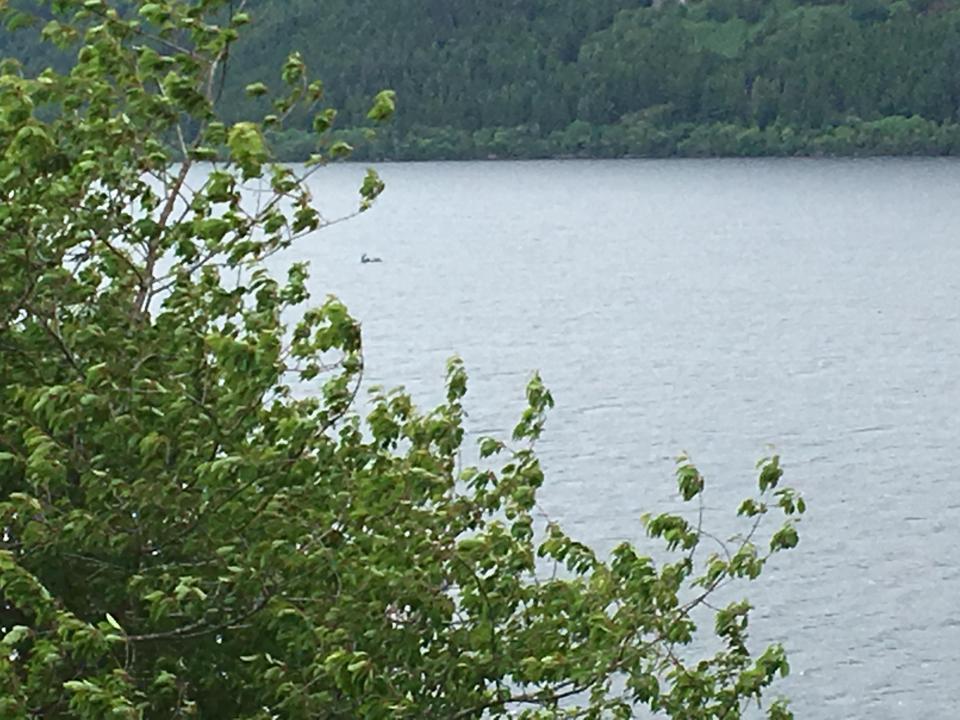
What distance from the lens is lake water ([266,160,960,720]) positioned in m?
49.6

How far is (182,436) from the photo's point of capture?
15953 millimetres

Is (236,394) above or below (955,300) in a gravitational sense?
above

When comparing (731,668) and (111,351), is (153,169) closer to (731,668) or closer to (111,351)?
(111,351)

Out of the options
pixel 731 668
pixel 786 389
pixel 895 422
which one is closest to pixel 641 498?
pixel 895 422

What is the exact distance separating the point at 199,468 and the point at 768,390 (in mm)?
81850

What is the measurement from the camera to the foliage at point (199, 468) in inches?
607

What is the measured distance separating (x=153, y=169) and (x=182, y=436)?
225cm

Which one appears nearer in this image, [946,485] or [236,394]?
[236,394]

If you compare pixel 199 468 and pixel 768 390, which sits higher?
pixel 199 468

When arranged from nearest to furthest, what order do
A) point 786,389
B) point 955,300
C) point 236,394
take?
point 236,394
point 786,389
point 955,300

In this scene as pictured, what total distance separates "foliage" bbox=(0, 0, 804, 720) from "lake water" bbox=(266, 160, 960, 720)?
2537 cm

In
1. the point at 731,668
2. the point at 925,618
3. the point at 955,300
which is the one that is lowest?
the point at 955,300

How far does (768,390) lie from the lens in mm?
95312

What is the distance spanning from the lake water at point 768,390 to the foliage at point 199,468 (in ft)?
83.2
